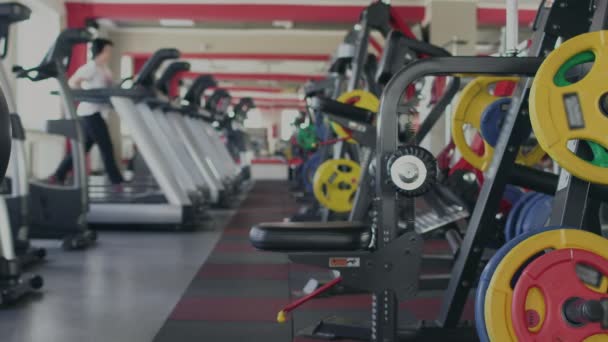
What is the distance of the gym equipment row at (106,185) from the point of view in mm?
3270

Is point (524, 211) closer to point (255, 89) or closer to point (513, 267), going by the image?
point (513, 267)

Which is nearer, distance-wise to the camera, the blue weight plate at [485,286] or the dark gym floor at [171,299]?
the blue weight plate at [485,286]

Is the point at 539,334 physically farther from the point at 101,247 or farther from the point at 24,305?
the point at 101,247

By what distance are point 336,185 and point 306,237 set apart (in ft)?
9.52

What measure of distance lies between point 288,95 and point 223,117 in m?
17.3

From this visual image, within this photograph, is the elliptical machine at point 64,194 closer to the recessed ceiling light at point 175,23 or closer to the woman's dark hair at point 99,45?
the woman's dark hair at point 99,45

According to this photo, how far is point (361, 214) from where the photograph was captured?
10.9 feet

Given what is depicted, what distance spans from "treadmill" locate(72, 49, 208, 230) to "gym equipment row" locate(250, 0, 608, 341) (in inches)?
117

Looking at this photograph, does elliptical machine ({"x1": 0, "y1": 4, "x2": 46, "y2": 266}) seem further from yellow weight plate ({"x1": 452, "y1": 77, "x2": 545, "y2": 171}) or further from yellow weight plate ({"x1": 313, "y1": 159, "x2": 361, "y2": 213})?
yellow weight plate ({"x1": 452, "y1": 77, "x2": 545, "y2": 171})

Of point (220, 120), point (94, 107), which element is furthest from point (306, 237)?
point (220, 120)

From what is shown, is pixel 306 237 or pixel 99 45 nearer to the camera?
pixel 306 237

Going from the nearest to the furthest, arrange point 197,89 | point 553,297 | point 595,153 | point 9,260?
point 553,297 → point 595,153 → point 9,260 → point 197,89

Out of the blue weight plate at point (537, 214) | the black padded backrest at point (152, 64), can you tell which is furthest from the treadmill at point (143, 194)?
the blue weight plate at point (537, 214)

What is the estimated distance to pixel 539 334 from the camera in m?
1.50
